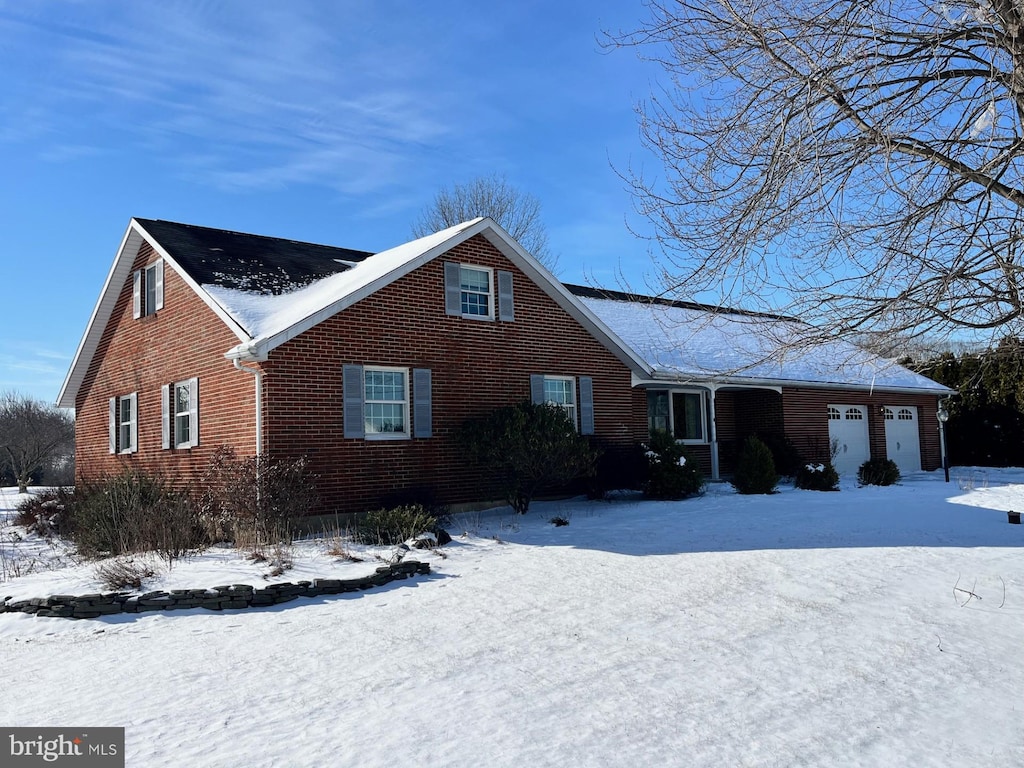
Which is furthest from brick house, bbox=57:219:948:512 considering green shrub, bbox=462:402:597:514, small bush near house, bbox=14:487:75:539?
small bush near house, bbox=14:487:75:539

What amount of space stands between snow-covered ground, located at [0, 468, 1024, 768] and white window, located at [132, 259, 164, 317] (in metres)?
8.11

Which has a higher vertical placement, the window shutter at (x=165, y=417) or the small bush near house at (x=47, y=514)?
the window shutter at (x=165, y=417)

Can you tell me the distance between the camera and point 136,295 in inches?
701

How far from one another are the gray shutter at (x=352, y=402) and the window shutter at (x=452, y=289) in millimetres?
2399

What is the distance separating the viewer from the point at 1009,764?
4.44 m

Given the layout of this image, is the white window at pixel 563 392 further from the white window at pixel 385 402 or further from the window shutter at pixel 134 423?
the window shutter at pixel 134 423

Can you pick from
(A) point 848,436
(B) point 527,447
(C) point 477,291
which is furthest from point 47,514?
(A) point 848,436

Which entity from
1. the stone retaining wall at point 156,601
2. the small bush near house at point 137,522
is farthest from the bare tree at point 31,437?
the stone retaining wall at point 156,601

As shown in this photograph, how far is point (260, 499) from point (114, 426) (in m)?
8.48

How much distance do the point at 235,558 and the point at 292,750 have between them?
5.93 metres

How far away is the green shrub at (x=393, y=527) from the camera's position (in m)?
11.4

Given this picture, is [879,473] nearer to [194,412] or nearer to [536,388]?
[536,388]

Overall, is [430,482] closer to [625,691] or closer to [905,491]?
[625,691]

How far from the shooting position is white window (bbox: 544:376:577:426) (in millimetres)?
17016
